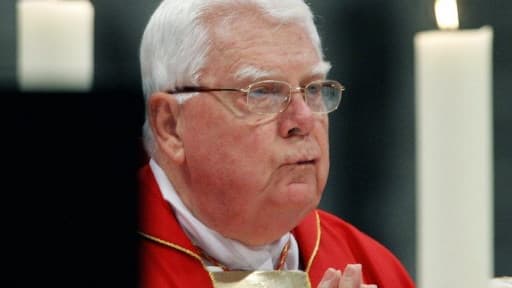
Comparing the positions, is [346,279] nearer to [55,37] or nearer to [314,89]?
[314,89]

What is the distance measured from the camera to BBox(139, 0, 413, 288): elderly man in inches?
49.0

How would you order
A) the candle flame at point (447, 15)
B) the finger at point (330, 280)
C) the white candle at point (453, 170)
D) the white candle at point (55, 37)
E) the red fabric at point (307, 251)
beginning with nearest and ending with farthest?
the white candle at point (453, 170) → the candle flame at point (447, 15) → the white candle at point (55, 37) → the finger at point (330, 280) → the red fabric at point (307, 251)

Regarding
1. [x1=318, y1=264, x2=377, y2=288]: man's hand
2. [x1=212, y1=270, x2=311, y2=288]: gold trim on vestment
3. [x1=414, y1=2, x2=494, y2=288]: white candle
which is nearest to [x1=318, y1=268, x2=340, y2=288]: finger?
[x1=318, y1=264, x2=377, y2=288]: man's hand

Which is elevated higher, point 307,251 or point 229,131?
point 229,131

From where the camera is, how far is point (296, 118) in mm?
1255

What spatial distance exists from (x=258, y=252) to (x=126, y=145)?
1039 mm

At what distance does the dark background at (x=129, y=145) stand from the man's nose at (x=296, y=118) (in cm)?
21

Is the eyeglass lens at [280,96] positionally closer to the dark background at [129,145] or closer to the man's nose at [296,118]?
the man's nose at [296,118]

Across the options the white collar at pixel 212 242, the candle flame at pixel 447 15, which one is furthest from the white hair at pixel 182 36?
the candle flame at pixel 447 15

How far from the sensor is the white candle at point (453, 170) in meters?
0.55

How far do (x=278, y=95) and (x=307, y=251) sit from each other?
0.26 meters

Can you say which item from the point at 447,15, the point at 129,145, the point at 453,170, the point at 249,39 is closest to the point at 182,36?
the point at 249,39

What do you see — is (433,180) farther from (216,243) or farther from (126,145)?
(216,243)

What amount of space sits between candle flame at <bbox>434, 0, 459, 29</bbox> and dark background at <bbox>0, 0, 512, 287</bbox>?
0.94ft
